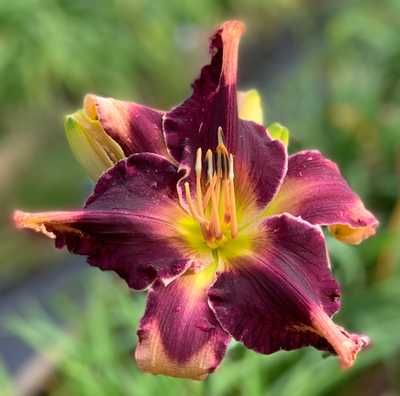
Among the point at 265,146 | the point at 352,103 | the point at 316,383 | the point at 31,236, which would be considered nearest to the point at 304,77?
the point at 352,103

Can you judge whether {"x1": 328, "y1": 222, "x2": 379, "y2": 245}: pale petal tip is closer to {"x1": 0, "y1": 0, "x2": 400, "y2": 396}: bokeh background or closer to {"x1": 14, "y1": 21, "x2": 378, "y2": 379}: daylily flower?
{"x1": 14, "y1": 21, "x2": 378, "y2": 379}: daylily flower

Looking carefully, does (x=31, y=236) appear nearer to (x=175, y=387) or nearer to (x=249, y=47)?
(x=175, y=387)

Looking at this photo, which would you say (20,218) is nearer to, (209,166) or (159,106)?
(209,166)

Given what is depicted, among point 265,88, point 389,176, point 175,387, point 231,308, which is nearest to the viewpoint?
point 231,308

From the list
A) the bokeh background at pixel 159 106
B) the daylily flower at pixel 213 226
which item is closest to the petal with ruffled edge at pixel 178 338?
the daylily flower at pixel 213 226

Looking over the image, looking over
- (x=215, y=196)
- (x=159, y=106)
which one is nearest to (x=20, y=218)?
(x=215, y=196)

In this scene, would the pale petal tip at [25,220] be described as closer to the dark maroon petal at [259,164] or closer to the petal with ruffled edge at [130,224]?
the petal with ruffled edge at [130,224]
